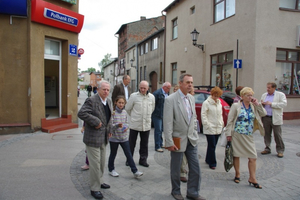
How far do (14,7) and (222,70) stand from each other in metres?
10.2

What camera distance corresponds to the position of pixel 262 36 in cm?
1055

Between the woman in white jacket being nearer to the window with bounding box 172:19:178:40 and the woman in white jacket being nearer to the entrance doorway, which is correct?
the entrance doorway

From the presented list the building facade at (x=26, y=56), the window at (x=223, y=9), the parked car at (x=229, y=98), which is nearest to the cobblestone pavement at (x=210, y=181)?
the building facade at (x=26, y=56)

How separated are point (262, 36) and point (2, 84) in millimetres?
10403

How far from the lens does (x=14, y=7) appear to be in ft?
23.4

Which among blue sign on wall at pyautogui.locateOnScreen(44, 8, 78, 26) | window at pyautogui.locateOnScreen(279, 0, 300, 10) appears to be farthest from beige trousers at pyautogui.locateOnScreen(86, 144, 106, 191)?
window at pyautogui.locateOnScreen(279, 0, 300, 10)

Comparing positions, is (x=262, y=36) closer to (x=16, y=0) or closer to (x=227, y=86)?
(x=227, y=86)

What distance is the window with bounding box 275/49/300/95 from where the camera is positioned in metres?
11.2

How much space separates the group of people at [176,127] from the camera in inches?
138

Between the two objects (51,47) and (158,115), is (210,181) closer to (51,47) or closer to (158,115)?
(158,115)

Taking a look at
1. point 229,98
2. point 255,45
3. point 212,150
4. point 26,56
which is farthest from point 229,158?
point 255,45

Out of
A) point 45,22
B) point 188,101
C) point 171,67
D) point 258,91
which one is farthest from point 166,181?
point 171,67

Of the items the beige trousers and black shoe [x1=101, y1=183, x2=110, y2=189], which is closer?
the beige trousers

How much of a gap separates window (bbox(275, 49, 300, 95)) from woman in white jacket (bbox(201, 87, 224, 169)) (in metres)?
7.88
